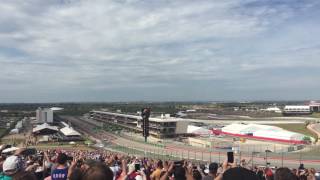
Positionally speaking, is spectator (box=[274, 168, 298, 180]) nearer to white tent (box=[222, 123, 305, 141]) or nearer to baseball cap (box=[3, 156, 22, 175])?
baseball cap (box=[3, 156, 22, 175])

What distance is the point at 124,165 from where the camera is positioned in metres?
7.80

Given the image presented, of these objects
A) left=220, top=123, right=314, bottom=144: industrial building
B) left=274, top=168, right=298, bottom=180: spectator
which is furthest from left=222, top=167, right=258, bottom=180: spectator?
left=220, top=123, right=314, bottom=144: industrial building

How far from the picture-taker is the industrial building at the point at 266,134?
90.6 metres

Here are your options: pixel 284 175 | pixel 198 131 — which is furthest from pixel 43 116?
pixel 284 175

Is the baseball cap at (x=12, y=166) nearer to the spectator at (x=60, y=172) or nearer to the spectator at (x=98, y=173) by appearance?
the spectator at (x=60, y=172)

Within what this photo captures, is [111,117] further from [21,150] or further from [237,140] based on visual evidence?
[21,150]

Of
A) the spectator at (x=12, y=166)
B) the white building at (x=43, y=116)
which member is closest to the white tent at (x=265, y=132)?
the white building at (x=43, y=116)

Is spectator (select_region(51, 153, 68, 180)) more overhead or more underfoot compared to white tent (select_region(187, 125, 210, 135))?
more overhead

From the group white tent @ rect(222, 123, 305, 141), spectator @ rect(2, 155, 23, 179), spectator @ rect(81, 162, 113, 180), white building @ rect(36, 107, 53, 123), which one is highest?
spectator @ rect(81, 162, 113, 180)

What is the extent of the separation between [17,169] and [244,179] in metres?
4.02

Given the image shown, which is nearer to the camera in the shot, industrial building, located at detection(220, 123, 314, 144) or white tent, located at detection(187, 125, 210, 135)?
industrial building, located at detection(220, 123, 314, 144)

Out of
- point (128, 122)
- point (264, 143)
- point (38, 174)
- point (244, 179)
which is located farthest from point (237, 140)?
point (244, 179)

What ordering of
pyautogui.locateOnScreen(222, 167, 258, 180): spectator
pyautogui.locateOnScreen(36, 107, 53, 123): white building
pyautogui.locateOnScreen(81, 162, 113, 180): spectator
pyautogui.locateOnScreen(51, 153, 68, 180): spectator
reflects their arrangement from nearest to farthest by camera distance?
pyautogui.locateOnScreen(222, 167, 258, 180): spectator, pyautogui.locateOnScreen(81, 162, 113, 180): spectator, pyautogui.locateOnScreen(51, 153, 68, 180): spectator, pyautogui.locateOnScreen(36, 107, 53, 123): white building

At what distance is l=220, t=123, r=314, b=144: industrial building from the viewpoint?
297ft
